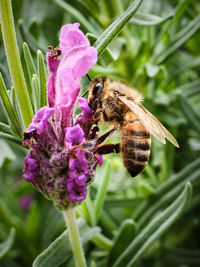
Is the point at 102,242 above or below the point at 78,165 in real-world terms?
below

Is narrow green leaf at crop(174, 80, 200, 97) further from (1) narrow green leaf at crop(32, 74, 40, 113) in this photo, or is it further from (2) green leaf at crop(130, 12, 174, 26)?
(1) narrow green leaf at crop(32, 74, 40, 113)

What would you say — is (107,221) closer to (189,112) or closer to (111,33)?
(189,112)

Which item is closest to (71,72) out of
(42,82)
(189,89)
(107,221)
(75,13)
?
(42,82)

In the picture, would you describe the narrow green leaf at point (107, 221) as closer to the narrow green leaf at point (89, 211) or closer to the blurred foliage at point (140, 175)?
the blurred foliage at point (140, 175)

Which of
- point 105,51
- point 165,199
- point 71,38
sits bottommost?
point 165,199

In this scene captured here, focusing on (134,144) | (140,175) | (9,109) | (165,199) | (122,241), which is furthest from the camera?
(140,175)

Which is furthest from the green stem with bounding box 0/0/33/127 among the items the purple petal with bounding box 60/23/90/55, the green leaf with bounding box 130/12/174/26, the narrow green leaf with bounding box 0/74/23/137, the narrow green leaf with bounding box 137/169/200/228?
the narrow green leaf with bounding box 137/169/200/228

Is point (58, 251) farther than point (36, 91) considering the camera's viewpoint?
Yes
